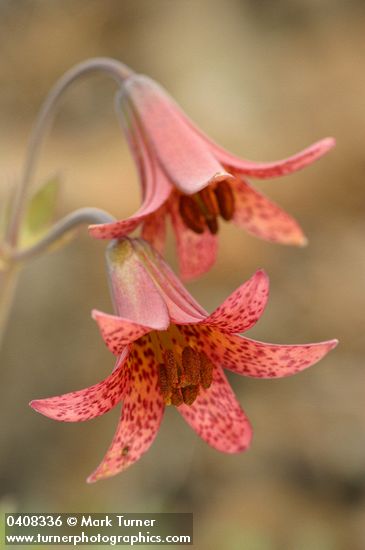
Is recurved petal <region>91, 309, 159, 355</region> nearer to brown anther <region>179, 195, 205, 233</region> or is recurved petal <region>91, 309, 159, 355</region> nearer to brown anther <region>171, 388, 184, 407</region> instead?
brown anther <region>171, 388, 184, 407</region>

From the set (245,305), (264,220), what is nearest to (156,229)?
A: (264,220)

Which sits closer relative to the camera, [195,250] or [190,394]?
[190,394]

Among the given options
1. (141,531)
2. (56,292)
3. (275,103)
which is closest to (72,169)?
(56,292)

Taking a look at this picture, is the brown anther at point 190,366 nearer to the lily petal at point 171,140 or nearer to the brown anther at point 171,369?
the brown anther at point 171,369

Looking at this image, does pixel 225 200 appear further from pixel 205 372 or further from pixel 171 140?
pixel 205 372

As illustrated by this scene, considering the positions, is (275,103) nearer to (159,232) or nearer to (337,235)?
(337,235)

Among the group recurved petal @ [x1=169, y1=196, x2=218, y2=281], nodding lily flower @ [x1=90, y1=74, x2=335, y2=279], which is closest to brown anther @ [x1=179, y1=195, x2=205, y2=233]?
nodding lily flower @ [x1=90, y1=74, x2=335, y2=279]
